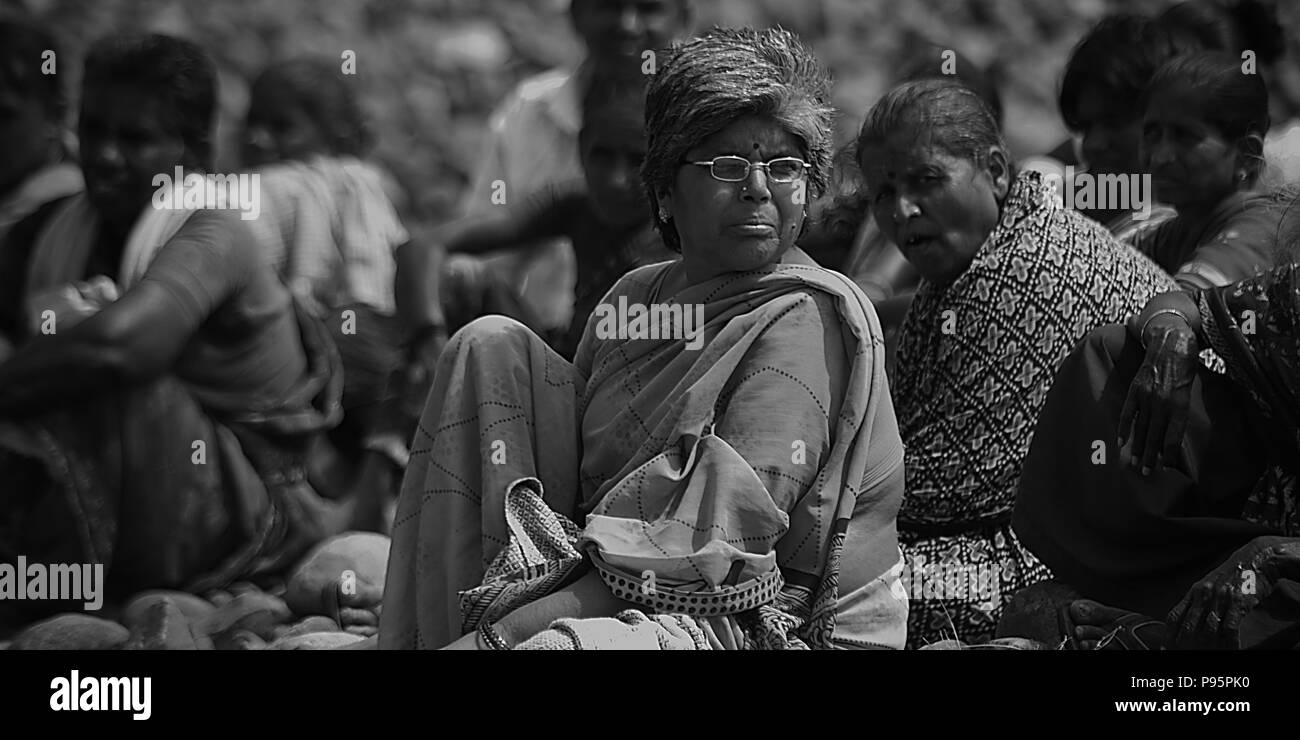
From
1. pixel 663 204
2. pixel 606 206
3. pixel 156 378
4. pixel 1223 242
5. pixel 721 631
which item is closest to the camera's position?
pixel 721 631

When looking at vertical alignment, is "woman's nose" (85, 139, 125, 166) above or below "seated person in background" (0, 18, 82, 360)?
below

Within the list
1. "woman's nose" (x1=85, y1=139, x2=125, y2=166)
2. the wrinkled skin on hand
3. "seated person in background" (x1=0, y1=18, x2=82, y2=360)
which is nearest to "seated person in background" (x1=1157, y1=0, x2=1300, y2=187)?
the wrinkled skin on hand

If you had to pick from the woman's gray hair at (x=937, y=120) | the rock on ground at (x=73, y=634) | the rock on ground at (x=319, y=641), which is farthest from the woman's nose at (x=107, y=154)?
the woman's gray hair at (x=937, y=120)

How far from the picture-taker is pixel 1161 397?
458 cm

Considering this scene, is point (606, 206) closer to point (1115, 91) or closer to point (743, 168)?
point (1115, 91)

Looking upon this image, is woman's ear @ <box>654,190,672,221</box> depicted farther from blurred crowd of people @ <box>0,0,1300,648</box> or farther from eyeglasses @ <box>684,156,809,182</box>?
eyeglasses @ <box>684,156,809,182</box>

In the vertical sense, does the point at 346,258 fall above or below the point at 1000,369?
above

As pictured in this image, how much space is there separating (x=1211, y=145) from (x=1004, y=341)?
83 cm

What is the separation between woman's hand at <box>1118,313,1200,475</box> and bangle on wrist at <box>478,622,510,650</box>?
1.37 m

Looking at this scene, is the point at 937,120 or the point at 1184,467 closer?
the point at 1184,467

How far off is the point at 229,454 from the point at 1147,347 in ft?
8.67

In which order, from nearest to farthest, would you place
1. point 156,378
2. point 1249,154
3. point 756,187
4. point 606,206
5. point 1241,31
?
1. point 756,187
2. point 1249,154
3. point 156,378
4. point 606,206
5. point 1241,31

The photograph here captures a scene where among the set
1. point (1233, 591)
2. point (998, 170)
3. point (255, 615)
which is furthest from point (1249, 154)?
point (255, 615)

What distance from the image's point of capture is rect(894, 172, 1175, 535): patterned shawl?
5.16 m
